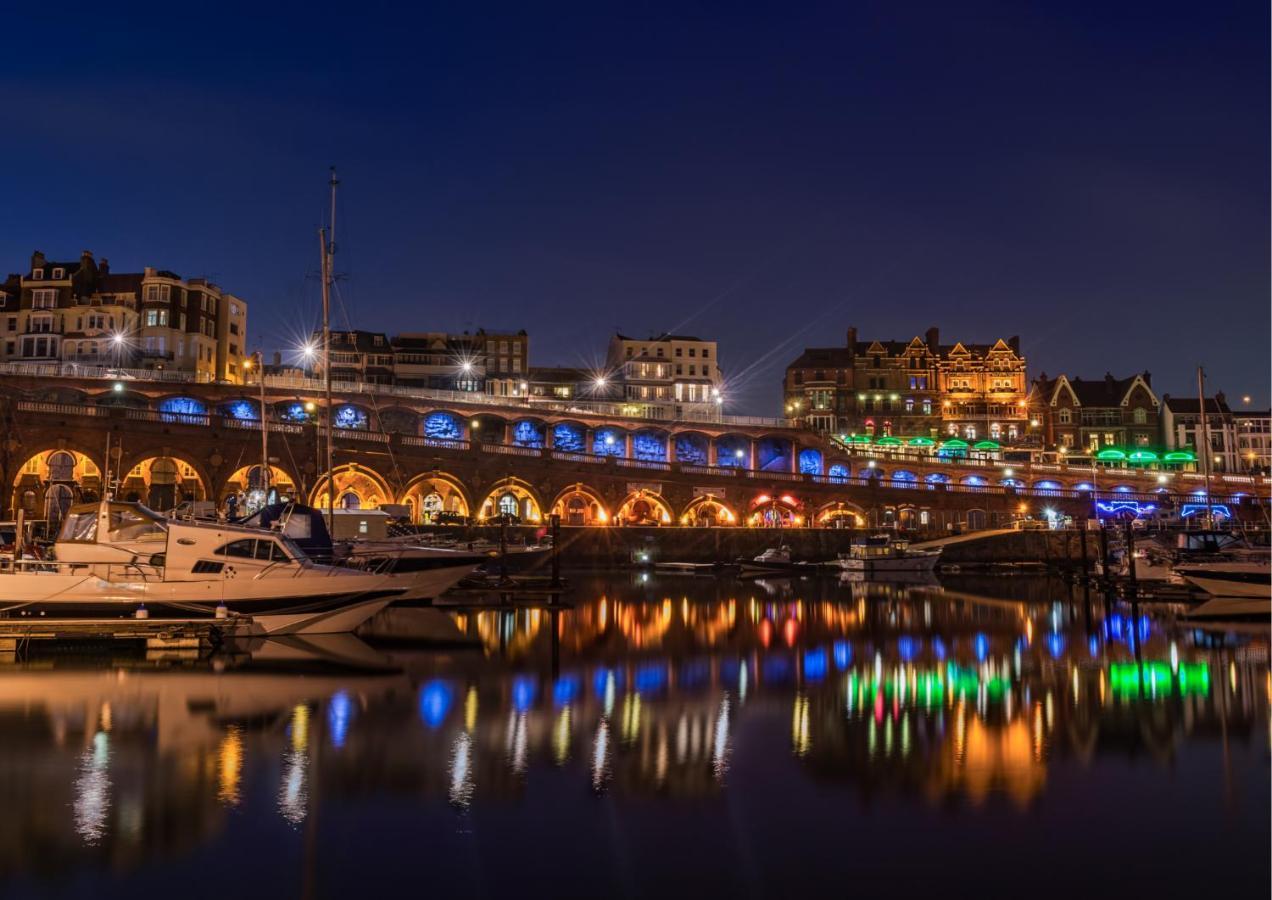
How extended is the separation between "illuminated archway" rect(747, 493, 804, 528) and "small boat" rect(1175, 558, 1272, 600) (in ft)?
114

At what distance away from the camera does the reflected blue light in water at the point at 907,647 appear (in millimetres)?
24516

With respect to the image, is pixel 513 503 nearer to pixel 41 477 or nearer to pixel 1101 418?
pixel 41 477

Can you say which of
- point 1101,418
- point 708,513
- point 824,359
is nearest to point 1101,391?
point 1101,418

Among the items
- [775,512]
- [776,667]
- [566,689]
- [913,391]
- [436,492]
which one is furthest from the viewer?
[913,391]

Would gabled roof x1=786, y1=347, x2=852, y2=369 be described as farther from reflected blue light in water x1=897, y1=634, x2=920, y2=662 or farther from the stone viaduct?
reflected blue light in water x1=897, y1=634, x2=920, y2=662

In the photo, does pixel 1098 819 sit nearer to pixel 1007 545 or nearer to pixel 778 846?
pixel 778 846

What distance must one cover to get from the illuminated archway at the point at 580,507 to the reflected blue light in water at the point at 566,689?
43283 millimetres

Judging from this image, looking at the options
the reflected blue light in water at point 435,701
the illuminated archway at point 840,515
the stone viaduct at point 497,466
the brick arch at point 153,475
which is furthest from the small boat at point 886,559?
the reflected blue light in water at point 435,701

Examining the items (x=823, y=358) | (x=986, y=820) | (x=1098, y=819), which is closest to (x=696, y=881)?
(x=986, y=820)

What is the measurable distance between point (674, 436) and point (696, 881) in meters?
74.1

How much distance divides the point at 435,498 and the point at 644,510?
14.2 meters

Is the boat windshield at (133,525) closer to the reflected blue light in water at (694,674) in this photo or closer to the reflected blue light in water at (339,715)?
the reflected blue light in water at (339,715)

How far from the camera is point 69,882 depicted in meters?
9.37

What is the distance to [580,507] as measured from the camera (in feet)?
219
